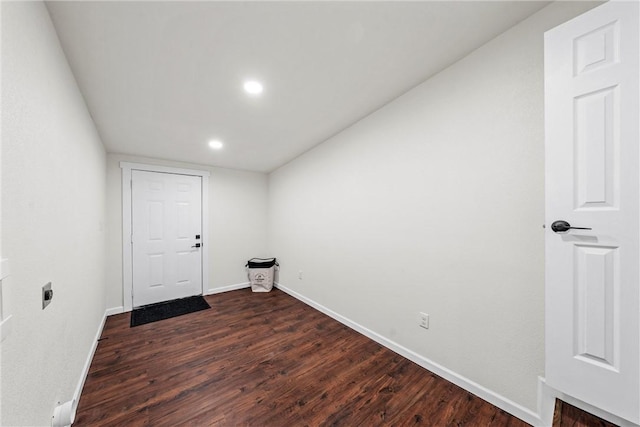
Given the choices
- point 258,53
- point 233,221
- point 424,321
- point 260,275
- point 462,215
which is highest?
point 258,53

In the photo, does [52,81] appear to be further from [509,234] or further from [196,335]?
[509,234]

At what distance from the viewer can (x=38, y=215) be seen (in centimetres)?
98

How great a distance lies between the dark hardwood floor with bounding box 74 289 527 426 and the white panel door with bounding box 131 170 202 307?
35.3 inches

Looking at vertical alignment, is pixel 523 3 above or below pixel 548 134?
above

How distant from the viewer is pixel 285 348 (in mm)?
2152

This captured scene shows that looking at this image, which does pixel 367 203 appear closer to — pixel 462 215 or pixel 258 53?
pixel 462 215

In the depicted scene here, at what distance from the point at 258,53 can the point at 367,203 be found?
155 centimetres

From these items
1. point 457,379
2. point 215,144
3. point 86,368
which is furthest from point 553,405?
point 215,144

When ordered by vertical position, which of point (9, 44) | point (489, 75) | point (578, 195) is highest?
point (489, 75)

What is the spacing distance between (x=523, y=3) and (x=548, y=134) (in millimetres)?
745

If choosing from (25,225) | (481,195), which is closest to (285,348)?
(25,225)

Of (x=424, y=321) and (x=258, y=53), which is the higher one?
(x=258, y=53)

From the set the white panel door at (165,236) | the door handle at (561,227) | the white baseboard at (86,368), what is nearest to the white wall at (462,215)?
the door handle at (561,227)

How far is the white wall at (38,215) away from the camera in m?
0.76
